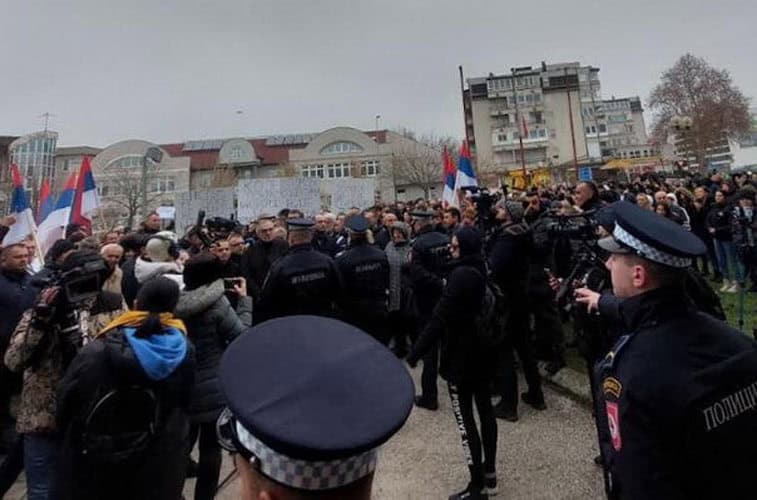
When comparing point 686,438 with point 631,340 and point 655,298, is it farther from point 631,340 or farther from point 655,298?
point 655,298

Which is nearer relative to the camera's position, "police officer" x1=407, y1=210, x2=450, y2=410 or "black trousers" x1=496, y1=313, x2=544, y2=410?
"black trousers" x1=496, y1=313, x2=544, y2=410

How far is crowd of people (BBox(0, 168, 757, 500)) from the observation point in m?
2.45

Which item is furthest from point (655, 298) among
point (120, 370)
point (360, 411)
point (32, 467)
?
point (32, 467)

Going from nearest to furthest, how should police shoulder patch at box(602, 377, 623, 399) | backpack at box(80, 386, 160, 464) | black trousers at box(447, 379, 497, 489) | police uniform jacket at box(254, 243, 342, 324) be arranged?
police shoulder patch at box(602, 377, 623, 399) → backpack at box(80, 386, 160, 464) → black trousers at box(447, 379, 497, 489) → police uniform jacket at box(254, 243, 342, 324)

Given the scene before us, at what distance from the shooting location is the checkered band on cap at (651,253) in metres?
1.89

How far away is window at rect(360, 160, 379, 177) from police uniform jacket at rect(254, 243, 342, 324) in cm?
5604

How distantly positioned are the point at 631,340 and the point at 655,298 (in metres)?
0.19

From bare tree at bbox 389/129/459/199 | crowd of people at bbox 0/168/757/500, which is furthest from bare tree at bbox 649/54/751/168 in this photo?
crowd of people at bbox 0/168/757/500

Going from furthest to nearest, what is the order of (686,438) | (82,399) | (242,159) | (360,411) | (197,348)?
(242,159) < (197,348) < (82,399) < (686,438) < (360,411)

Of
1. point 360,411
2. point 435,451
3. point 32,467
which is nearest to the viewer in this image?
point 360,411

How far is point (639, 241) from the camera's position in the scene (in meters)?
1.94

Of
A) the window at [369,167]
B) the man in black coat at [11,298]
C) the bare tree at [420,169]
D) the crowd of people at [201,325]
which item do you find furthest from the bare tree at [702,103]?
the man in black coat at [11,298]

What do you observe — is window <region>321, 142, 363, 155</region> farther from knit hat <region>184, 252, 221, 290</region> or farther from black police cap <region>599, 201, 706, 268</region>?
black police cap <region>599, 201, 706, 268</region>

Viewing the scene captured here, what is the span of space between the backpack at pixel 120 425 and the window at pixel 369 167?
58173 millimetres
